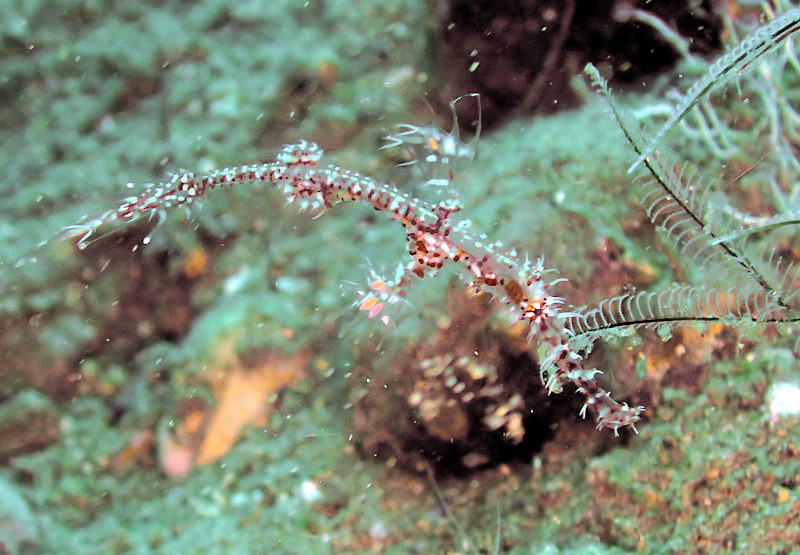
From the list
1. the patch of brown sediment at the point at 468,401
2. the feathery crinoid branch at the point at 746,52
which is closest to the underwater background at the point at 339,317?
the patch of brown sediment at the point at 468,401

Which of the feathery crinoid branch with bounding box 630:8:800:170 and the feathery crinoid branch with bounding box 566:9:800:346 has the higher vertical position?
the feathery crinoid branch with bounding box 630:8:800:170

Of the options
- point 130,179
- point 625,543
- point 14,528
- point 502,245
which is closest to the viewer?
point 625,543

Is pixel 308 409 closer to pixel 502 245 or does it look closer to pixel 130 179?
pixel 502 245

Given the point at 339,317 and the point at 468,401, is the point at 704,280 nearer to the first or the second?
the point at 468,401

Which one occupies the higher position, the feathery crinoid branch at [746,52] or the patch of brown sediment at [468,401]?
the feathery crinoid branch at [746,52]

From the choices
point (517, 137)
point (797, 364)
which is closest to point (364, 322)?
point (517, 137)

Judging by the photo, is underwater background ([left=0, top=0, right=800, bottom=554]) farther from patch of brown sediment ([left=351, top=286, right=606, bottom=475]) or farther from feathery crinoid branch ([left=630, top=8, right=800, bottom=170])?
feathery crinoid branch ([left=630, top=8, right=800, bottom=170])

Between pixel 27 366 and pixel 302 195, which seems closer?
pixel 302 195

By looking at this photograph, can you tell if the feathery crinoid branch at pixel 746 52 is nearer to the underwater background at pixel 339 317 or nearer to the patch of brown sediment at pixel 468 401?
the underwater background at pixel 339 317

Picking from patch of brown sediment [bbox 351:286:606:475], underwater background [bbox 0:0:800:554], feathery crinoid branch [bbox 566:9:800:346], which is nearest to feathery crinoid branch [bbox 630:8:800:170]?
feathery crinoid branch [bbox 566:9:800:346]
